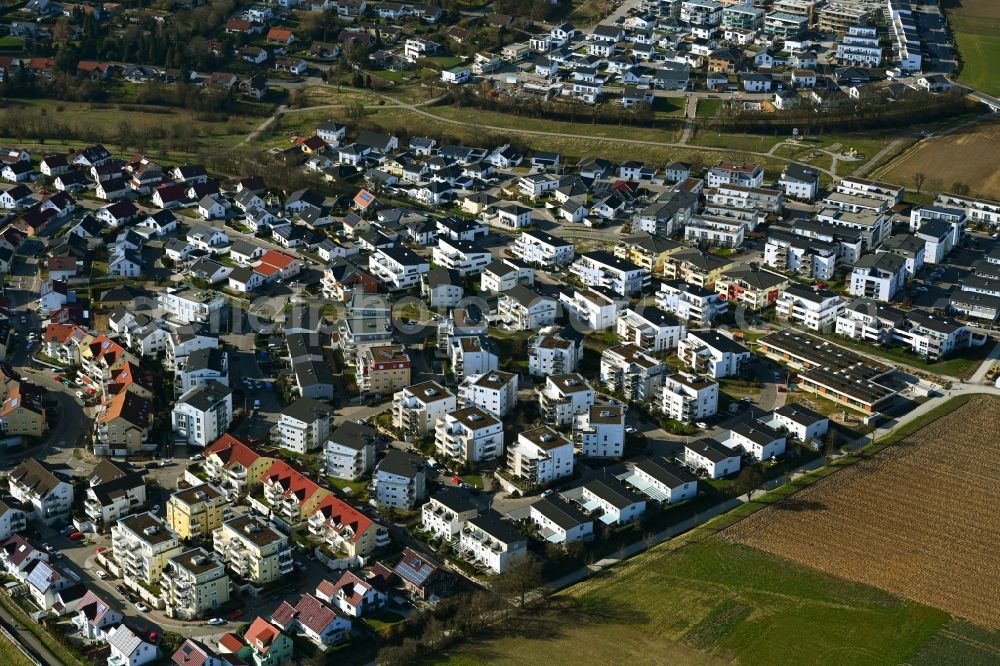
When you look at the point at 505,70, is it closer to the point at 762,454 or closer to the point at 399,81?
the point at 399,81

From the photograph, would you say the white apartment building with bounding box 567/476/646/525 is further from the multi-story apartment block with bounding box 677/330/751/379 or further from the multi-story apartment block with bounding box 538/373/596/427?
the multi-story apartment block with bounding box 677/330/751/379

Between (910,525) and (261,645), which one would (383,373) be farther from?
(910,525)

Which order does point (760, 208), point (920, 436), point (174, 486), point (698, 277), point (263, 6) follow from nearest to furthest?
1. point (174, 486)
2. point (920, 436)
3. point (698, 277)
4. point (760, 208)
5. point (263, 6)

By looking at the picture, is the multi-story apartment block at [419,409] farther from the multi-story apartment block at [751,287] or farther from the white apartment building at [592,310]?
the multi-story apartment block at [751,287]

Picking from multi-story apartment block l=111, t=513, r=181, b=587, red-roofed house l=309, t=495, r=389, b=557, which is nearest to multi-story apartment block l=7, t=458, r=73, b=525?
multi-story apartment block l=111, t=513, r=181, b=587

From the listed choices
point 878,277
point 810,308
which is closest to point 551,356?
point 810,308

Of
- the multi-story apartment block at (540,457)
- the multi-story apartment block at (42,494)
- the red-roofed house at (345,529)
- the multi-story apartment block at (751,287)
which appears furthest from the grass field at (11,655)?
the multi-story apartment block at (751,287)

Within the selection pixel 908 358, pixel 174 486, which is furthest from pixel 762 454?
pixel 174 486
